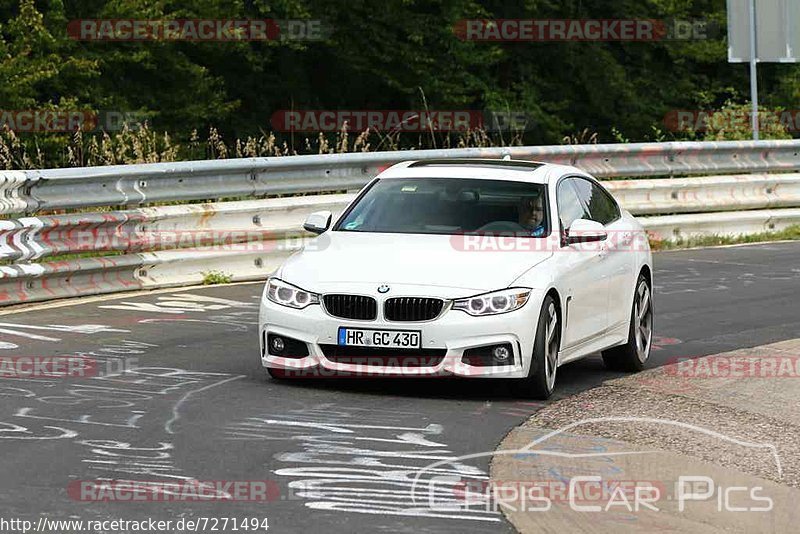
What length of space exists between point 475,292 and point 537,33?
3540 centimetres

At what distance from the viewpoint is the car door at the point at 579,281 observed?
1131 centimetres

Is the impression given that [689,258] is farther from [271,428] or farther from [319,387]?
[271,428]

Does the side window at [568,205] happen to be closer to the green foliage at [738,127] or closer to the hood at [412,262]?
the hood at [412,262]

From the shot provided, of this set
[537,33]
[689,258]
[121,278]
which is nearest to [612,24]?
[537,33]

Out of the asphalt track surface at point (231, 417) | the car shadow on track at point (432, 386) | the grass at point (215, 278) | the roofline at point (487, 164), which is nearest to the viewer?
the asphalt track surface at point (231, 417)

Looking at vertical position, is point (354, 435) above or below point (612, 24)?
below

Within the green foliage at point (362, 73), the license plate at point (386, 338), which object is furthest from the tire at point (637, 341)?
the green foliage at point (362, 73)

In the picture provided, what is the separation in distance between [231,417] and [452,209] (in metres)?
2.71

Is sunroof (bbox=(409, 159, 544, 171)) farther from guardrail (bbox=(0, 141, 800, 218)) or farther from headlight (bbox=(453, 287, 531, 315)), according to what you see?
guardrail (bbox=(0, 141, 800, 218))

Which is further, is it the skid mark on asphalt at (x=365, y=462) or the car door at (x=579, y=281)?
the car door at (x=579, y=281)

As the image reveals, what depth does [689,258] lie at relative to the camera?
20.2 meters

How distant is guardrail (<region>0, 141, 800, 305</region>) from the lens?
1478 centimetres

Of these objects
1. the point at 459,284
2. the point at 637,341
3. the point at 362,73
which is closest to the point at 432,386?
the point at 459,284

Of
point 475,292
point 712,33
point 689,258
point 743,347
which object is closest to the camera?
point 475,292
